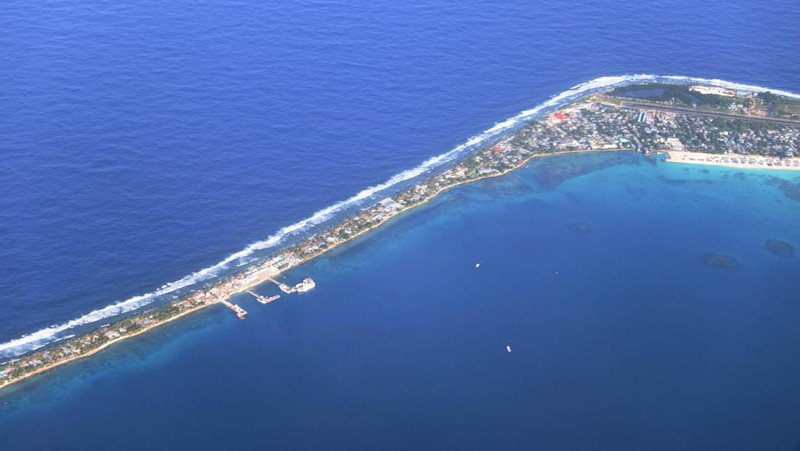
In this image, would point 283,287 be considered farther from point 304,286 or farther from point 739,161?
point 739,161

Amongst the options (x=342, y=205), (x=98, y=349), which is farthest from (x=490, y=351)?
(x=98, y=349)

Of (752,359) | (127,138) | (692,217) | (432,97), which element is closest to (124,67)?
(127,138)

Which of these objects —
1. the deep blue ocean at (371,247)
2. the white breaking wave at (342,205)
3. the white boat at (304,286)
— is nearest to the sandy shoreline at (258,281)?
the deep blue ocean at (371,247)

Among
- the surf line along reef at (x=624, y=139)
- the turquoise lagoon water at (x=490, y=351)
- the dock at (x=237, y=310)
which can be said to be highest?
the surf line along reef at (x=624, y=139)

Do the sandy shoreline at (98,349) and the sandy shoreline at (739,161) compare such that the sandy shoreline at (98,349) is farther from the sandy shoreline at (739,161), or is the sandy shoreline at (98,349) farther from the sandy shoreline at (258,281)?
the sandy shoreline at (739,161)

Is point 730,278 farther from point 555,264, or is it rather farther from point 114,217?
point 114,217

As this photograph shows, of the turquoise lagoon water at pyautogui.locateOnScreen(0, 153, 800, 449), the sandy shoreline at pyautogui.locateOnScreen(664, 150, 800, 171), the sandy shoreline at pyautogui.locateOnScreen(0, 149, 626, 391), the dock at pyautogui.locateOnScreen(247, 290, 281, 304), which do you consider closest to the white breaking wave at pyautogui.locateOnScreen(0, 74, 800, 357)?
the sandy shoreline at pyautogui.locateOnScreen(0, 149, 626, 391)
